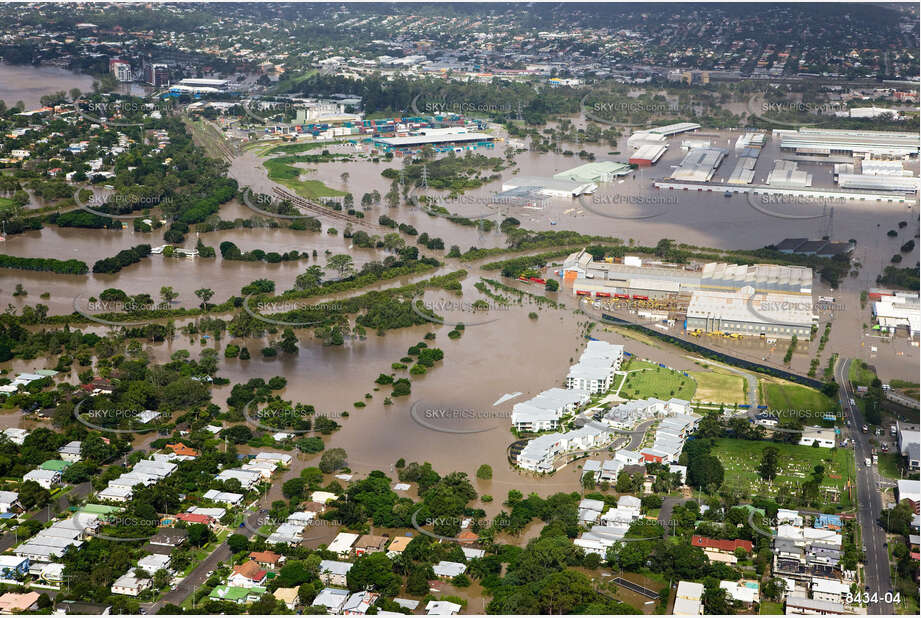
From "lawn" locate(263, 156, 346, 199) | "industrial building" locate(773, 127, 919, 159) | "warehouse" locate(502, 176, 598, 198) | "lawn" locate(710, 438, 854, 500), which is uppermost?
"industrial building" locate(773, 127, 919, 159)

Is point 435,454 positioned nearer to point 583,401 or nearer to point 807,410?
point 583,401

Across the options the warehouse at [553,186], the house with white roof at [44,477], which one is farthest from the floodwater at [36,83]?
the house with white roof at [44,477]

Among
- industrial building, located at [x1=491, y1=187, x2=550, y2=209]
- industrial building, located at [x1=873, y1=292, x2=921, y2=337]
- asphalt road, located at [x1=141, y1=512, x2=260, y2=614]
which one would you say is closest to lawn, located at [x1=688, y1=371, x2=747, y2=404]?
industrial building, located at [x1=873, y1=292, x2=921, y2=337]

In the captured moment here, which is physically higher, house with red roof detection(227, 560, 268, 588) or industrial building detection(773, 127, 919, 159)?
industrial building detection(773, 127, 919, 159)

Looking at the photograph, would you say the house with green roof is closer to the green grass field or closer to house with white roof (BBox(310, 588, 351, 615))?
house with white roof (BBox(310, 588, 351, 615))

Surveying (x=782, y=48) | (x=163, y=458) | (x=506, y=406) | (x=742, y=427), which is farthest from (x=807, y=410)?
(x=782, y=48)

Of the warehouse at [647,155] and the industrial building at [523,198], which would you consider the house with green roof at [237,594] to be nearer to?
the industrial building at [523,198]

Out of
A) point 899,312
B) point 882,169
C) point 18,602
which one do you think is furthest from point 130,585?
point 882,169
